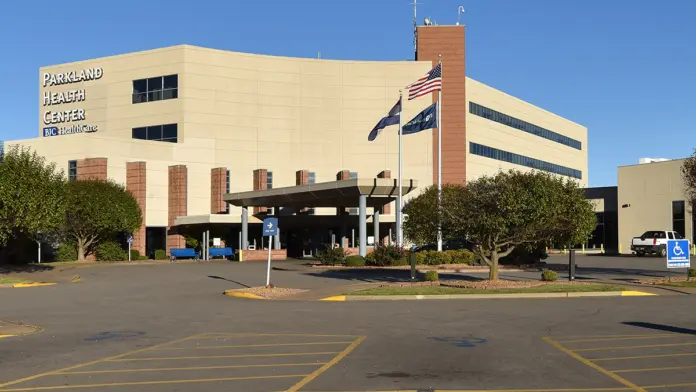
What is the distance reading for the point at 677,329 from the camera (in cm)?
1466

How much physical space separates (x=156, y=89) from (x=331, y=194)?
2610 centimetres

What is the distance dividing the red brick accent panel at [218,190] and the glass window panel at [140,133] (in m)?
7.52

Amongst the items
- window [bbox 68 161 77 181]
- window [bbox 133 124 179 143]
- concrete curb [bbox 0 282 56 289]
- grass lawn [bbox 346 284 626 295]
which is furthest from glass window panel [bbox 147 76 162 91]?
grass lawn [bbox 346 284 626 295]

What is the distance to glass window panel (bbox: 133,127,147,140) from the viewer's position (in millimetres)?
66500

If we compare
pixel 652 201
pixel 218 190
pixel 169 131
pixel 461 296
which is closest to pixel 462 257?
pixel 461 296

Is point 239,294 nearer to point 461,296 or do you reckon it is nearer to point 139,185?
point 461,296

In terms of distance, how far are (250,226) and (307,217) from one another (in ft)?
21.9

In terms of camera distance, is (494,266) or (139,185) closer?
(494,266)

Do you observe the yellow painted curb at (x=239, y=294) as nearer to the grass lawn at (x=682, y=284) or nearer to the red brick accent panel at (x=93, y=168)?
the grass lawn at (x=682, y=284)

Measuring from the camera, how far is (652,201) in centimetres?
6494

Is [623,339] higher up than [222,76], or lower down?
lower down

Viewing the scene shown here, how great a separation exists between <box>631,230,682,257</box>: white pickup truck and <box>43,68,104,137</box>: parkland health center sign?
164ft

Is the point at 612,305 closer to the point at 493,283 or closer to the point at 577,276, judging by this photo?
the point at 493,283

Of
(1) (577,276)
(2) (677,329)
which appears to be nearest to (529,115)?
(1) (577,276)
